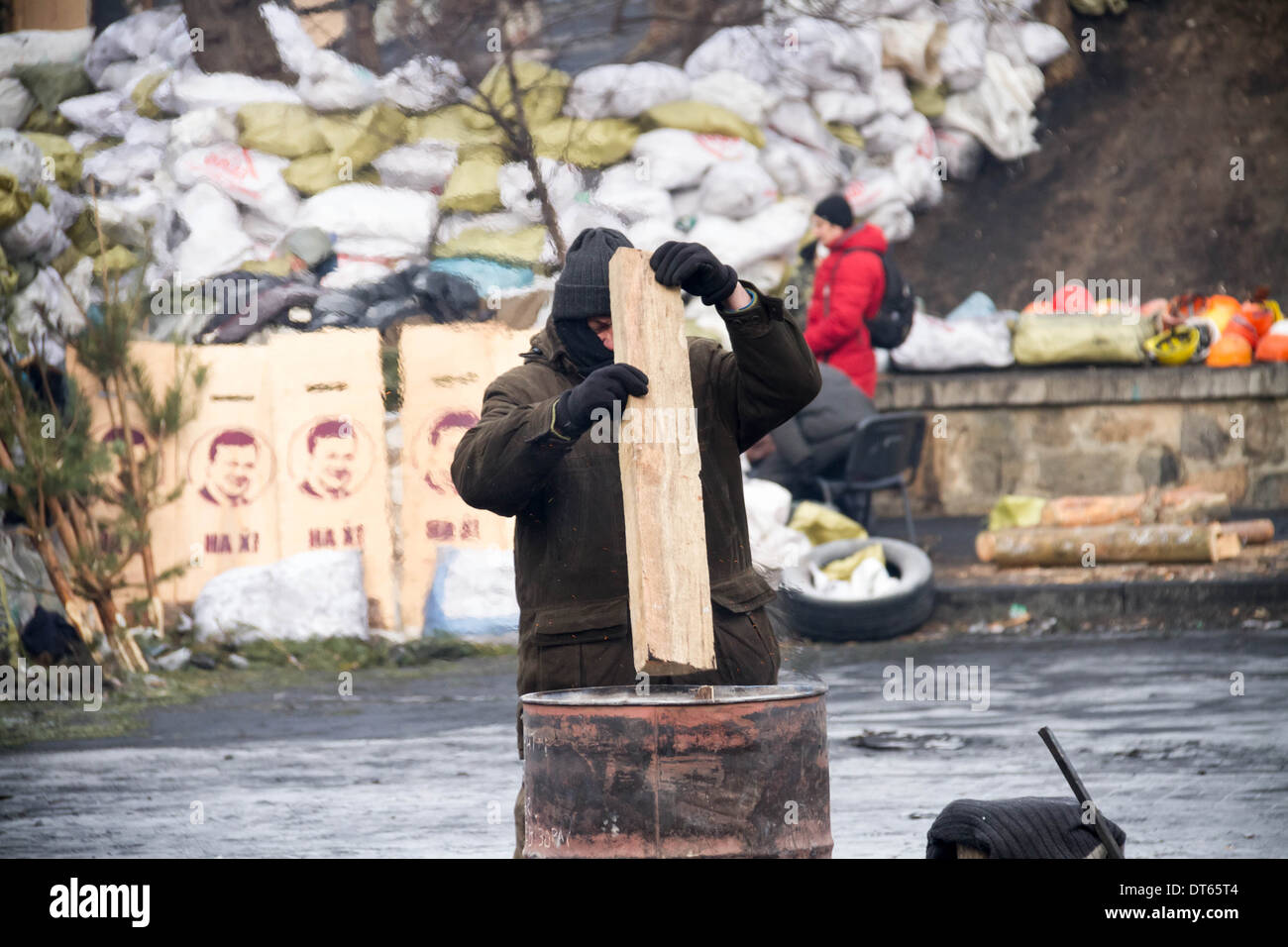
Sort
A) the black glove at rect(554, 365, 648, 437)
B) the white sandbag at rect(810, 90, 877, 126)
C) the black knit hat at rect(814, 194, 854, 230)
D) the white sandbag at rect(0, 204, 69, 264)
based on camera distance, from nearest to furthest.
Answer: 1. the black glove at rect(554, 365, 648, 437)
2. the white sandbag at rect(0, 204, 69, 264)
3. the black knit hat at rect(814, 194, 854, 230)
4. the white sandbag at rect(810, 90, 877, 126)

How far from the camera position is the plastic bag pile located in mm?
8930

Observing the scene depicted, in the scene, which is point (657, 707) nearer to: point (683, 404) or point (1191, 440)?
point (683, 404)

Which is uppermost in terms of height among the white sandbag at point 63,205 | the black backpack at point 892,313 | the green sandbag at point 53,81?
the green sandbag at point 53,81

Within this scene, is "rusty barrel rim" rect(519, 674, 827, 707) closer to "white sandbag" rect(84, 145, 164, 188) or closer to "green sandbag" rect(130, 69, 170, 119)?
"white sandbag" rect(84, 145, 164, 188)

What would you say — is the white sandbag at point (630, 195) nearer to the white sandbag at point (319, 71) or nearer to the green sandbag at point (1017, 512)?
the white sandbag at point (319, 71)

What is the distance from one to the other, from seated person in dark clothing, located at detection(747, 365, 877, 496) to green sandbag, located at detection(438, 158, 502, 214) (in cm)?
194

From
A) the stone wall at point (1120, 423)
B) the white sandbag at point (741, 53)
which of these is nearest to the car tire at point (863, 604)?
the stone wall at point (1120, 423)

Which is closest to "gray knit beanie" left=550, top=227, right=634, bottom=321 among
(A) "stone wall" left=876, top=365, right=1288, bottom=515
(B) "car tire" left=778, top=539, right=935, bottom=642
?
(B) "car tire" left=778, top=539, right=935, bottom=642

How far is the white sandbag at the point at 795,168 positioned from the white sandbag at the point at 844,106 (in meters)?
0.35

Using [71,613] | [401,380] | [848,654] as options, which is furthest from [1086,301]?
[71,613]

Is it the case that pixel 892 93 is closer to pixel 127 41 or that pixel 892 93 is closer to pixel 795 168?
pixel 795 168

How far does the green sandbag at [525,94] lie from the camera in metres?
9.52

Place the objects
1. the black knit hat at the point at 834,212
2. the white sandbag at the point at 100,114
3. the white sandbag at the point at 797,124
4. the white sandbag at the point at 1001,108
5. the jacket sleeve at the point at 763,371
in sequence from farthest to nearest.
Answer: the white sandbag at the point at 1001,108
the white sandbag at the point at 797,124
the white sandbag at the point at 100,114
the black knit hat at the point at 834,212
the jacket sleeve at the point at 763,371
